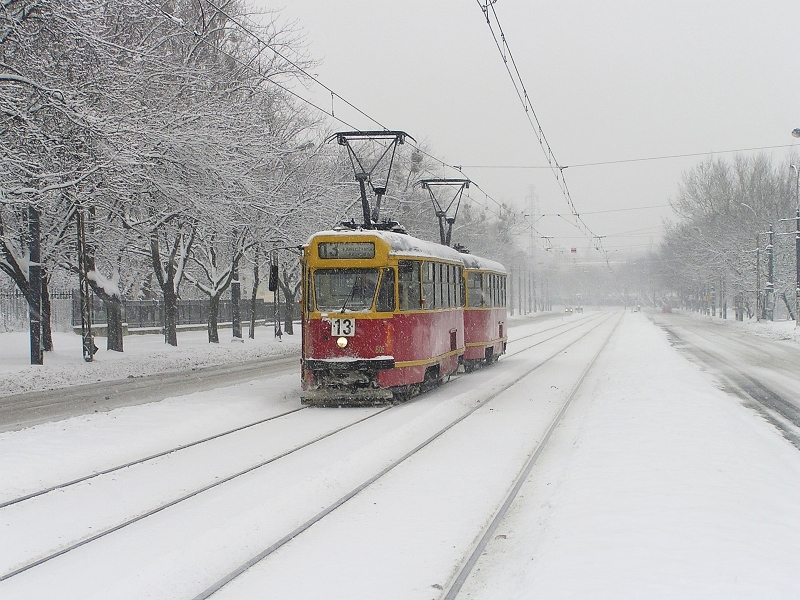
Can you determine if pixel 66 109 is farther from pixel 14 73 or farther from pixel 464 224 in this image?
pixel 464 224

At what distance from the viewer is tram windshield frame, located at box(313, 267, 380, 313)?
16.5 metres

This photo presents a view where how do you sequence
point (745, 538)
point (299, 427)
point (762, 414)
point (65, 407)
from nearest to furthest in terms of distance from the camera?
point (745, 538), point (299, 427), point (762, 414), point (65, 407)

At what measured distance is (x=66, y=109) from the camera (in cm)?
1698

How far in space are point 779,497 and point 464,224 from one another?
60.0m

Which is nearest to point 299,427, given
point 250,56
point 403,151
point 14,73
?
point 14,73

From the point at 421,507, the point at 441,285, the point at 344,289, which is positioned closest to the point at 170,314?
the point at 441,285

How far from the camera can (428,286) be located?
18250 millimetres

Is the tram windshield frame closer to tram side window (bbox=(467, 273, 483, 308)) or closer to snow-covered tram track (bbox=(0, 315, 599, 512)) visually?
snow-covered tram track (bbox=(0, 315, 599, 512))

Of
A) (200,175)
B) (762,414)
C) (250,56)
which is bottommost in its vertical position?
(762,414)

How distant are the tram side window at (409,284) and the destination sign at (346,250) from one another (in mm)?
629

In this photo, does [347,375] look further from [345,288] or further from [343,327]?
[345,288]

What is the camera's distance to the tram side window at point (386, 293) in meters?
16.4

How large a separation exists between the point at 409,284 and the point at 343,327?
5.35 feet

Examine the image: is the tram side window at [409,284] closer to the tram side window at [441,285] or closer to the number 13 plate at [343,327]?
the number 13 plate at [343,327]
